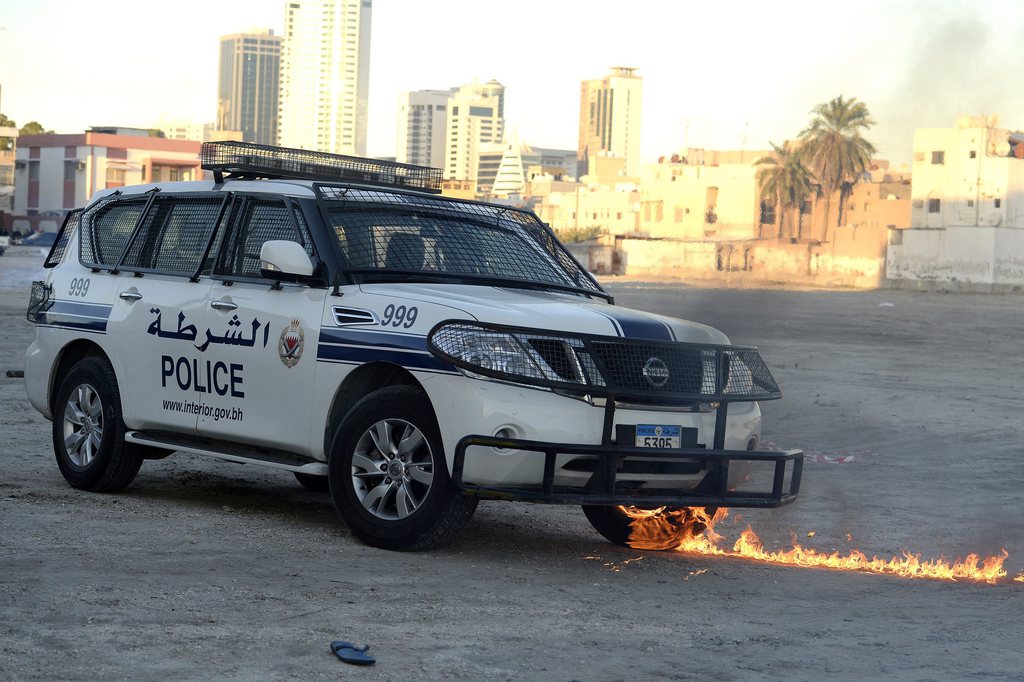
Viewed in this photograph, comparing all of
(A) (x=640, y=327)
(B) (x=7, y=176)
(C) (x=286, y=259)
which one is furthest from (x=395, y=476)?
(B) (x=7, y=176)

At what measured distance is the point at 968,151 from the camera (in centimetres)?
7844

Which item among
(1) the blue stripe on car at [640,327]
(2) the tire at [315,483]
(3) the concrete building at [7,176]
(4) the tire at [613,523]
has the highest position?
(3) the concrete building at [7,176]

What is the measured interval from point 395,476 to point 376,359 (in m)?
0.59

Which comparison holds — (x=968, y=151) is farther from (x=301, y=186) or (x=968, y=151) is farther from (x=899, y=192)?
(x=301, y=186)

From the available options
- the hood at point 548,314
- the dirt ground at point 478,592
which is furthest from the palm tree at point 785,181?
the hood at point 548,314

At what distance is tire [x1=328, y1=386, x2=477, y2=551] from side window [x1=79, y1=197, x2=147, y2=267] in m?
2.80

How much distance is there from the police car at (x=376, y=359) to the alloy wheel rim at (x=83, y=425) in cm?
1

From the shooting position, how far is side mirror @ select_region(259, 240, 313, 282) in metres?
7.75

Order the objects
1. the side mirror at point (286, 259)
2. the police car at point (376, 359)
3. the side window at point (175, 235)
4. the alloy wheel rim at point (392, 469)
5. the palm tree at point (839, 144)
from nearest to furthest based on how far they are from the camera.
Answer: the police car at point (376, 359) → the alloy wheel rim at point (392, 469) → the side mirror at point (286, 259) → the side window at point (175, 235) → the palm tree at point (839, 144)

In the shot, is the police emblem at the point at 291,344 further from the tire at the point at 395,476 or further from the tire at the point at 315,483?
the tire at the point at 315,483

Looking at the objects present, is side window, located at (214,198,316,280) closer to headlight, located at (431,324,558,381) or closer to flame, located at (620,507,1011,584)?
headlight, located at (431,324,558,381)

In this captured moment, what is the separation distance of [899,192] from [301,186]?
9252cm

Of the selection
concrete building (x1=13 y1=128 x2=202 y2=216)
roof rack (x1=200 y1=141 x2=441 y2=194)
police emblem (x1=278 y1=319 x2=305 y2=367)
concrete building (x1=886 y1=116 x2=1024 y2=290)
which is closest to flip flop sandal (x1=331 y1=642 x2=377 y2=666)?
police emblem (x1=278 y1=319 x2=305 y2=367)

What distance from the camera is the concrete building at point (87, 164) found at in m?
107
